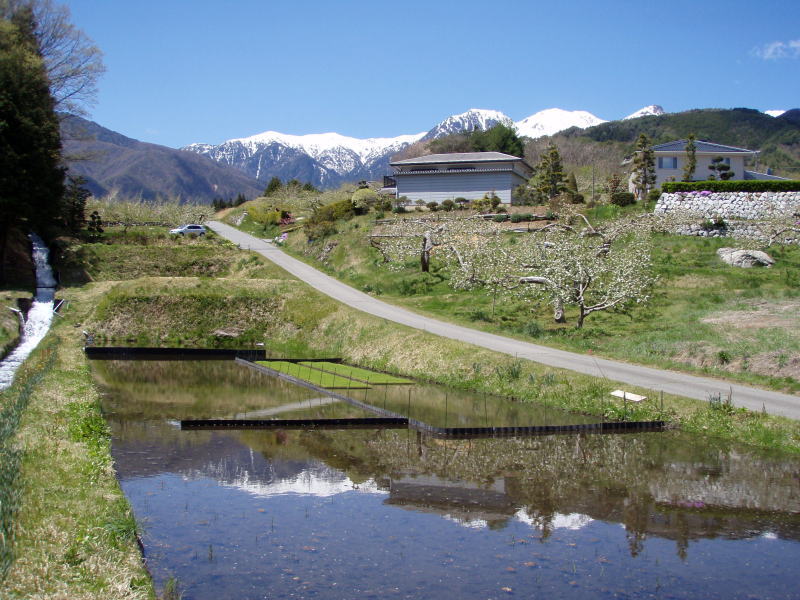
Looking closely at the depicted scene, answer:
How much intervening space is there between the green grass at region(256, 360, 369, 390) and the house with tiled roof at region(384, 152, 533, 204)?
1614 inches

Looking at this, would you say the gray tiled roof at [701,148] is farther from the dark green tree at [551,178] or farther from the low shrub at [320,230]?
the low shrub at [320,230]

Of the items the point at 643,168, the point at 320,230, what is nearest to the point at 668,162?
the point at 643,168

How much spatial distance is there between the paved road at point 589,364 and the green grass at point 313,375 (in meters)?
5.78

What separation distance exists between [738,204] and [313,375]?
38.0 m

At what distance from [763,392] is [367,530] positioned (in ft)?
48.4

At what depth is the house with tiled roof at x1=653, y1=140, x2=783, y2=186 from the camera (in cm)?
6850

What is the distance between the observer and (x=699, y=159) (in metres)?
69.1

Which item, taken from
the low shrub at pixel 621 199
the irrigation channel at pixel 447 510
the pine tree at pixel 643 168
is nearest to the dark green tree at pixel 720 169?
the pine tree at pixel 643 168

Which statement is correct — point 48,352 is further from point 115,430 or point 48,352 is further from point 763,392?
point 763,392

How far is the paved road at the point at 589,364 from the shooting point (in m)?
20.5

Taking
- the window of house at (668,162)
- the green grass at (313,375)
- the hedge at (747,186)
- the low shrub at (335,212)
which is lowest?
the green grass at (313,375)

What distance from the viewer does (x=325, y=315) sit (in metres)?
36.8

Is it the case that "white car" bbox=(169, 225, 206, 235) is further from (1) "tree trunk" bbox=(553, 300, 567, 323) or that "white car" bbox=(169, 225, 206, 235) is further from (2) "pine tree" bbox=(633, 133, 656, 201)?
(2) "pine tree" bbox=(633, 133, 656, 201)

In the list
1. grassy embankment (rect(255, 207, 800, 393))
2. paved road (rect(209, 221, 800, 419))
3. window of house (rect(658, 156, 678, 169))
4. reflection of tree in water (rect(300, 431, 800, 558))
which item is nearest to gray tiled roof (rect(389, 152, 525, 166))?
window of house (rect(658, 156, 678, 169))
